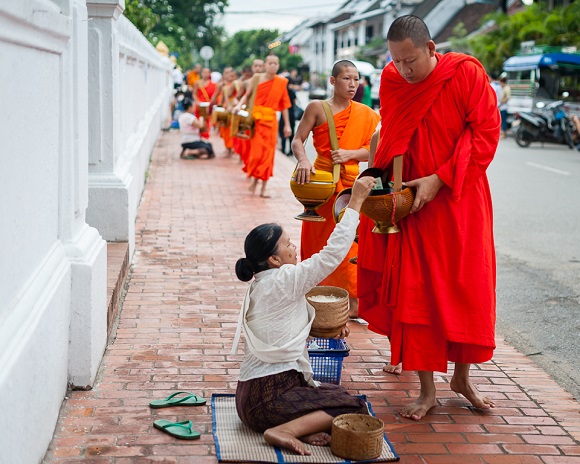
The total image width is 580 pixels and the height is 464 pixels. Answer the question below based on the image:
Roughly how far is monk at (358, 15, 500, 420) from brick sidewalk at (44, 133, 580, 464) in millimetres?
328

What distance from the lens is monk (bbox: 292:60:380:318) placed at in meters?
5.90

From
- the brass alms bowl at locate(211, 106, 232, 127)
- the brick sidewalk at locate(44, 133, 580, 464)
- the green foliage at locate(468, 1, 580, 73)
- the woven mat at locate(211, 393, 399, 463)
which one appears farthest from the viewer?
the green foliage at locate(468, 1, 580, 73)

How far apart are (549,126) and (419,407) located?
18.6m

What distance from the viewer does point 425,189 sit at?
162 inches

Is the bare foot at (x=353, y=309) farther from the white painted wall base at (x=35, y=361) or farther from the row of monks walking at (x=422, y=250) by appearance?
the white painted wall base at (x=35, y=361)

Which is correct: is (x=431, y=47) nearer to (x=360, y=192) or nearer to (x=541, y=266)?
(x=360, y=192)

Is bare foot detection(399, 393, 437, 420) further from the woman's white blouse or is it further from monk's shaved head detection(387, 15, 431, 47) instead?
monk's shaved head detection(387, 15, 431, 47)

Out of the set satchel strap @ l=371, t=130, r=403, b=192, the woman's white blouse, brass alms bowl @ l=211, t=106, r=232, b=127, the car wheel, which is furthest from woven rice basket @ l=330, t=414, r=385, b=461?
the car wheel

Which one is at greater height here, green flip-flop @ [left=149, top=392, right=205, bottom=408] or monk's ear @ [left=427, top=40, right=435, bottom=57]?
monk's ear @ [left=427, top=40, right=435, bottom=57]

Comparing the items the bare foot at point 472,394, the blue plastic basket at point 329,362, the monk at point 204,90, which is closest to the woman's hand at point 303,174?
the blue plastic basket at point 329,362

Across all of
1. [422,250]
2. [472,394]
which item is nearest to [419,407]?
[472,394]

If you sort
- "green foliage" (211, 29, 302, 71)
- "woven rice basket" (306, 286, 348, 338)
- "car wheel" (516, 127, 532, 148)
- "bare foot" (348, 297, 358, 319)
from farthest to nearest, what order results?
1. "green foliage" (211, 29, 302, 71)
2. "car wheel" (516, 127, 532, 148)
3. "bare foot" (348, 297, 358, 319)
4. "woven rice basket" (306, 286, 348, 338)

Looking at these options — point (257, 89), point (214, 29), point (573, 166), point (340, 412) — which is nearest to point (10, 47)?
point (340, 412)

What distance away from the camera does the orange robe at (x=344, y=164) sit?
236 inches
